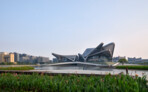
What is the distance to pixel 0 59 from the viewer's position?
97812 mm

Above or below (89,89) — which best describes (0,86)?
below

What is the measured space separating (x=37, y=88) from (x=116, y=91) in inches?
123

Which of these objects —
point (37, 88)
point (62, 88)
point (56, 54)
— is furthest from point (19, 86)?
point (56, 54)

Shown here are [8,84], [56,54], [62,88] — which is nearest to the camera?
[62,88]

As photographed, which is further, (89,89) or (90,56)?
(90,56)

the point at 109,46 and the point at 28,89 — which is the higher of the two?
the point at 109,46

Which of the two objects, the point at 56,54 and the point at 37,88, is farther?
the point at 56,54

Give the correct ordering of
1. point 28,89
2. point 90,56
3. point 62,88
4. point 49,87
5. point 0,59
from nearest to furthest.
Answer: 1. point 62,88
2. point 49,87
3. point 28,89
4. point 90,56
5. point 0,59

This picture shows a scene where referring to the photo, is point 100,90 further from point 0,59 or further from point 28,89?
point 0,59

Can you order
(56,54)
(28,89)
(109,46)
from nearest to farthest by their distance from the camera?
(28,89), (109,46), (56,54)

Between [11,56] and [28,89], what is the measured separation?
103995 mm

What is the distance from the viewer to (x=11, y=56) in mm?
99875

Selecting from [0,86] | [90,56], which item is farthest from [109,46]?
[0,86]

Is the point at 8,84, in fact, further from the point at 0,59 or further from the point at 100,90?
the point at 0,59
